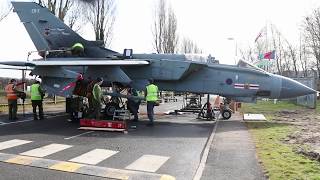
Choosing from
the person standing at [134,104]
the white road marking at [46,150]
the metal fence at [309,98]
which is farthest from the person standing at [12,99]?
the metal fence at [309,98]

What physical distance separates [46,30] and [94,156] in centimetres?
1286

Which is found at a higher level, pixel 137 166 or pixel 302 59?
pixel 302 59

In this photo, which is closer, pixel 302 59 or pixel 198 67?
pixel 198 67

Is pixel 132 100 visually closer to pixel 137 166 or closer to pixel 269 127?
pixel 269 127

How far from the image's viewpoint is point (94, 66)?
17.2 meters

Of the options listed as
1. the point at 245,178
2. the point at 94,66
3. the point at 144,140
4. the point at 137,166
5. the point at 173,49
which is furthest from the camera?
the point at 173,49

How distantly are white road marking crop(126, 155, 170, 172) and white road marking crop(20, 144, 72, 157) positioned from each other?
2104 millimetres

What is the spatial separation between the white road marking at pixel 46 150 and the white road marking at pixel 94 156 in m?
0.82

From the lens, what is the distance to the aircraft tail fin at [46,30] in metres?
20.5

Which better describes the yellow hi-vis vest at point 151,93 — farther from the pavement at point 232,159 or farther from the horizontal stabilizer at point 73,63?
the pavement at point 232,159

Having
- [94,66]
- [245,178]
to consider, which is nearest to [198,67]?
[94,66]

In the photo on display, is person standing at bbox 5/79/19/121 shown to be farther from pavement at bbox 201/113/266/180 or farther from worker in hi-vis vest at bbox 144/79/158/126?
pavement at bbox 201/113/266/180

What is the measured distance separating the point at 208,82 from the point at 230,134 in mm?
4376

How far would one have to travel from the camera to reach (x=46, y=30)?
811 inches
